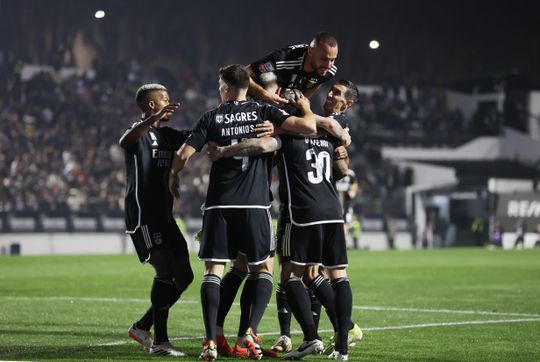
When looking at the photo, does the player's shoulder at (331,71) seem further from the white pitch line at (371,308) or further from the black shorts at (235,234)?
the white pitch line at (371,308)

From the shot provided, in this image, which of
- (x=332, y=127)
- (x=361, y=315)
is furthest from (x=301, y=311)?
(x=361, y=315)

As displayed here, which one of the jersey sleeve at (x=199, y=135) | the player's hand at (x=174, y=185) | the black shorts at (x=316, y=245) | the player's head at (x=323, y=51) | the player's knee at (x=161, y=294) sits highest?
the player's head at (x=323, y=51)

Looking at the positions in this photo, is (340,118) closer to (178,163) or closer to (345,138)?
(345,138)

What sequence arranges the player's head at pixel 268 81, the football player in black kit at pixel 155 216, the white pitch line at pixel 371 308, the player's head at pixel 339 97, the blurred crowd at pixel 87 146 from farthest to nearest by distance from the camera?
the blurred crowd at pixel 87 146 → the white pitch line at pixel 371 308 → the player's head at pixel 268 81 → the player's head at pixel 339 97 → the football player in black kit at pixel 155 216

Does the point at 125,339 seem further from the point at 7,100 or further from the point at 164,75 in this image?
the point at 164,75

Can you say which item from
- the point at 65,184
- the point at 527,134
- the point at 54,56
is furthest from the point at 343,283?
the point at 527,134

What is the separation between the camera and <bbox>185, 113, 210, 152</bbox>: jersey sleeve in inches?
299

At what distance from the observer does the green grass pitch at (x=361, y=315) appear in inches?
331

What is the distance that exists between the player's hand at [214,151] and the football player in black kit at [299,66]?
755 millimetres

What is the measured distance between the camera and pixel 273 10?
54594 mm

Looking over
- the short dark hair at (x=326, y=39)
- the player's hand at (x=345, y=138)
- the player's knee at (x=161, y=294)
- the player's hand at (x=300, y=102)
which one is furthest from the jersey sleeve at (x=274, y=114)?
the player's knee at (x=161, y=294)

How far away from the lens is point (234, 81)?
7.70 m

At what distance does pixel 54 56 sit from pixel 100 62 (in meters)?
2.47

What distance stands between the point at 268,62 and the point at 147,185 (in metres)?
1.53
